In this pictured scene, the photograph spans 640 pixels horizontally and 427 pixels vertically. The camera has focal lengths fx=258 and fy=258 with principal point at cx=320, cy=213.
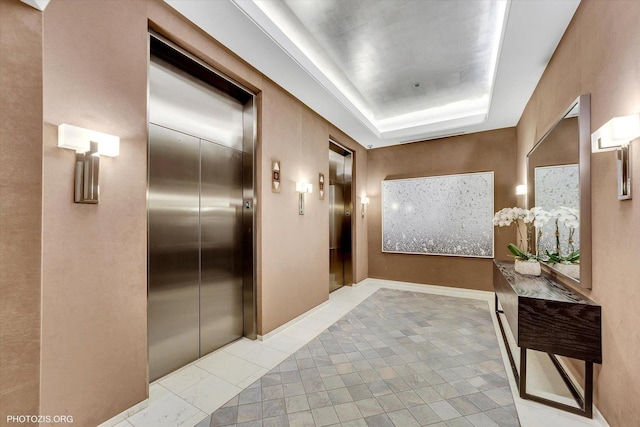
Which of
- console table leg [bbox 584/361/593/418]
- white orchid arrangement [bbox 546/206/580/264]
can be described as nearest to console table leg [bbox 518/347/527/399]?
console table leg [bbox 584/361/593/418]

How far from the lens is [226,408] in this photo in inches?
83.5

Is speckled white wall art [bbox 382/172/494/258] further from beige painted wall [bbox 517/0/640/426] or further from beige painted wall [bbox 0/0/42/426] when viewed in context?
beige painted wall [bbox 0/0/42/426]

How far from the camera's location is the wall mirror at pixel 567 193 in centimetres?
215

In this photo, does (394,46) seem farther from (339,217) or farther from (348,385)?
(348,385)

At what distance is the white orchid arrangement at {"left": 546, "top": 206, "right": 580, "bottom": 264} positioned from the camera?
7.72 feet

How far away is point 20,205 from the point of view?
157cm

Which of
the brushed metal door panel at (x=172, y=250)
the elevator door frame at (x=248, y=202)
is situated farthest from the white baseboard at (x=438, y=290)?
the brushed metal door panel at (x=172, y=250)

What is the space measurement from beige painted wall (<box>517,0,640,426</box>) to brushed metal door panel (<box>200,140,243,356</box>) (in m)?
3.47

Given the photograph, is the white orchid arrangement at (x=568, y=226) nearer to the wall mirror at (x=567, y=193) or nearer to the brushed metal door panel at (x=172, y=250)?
the wall mirror at (x=567, y=193)

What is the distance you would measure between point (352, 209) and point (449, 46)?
3.53 meters

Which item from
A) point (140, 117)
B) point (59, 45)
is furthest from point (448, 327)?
point (59, 45)

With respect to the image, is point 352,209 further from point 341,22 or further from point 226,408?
point 226,408

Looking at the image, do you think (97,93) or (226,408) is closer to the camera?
(97,93)

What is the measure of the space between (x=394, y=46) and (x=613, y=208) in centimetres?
275
